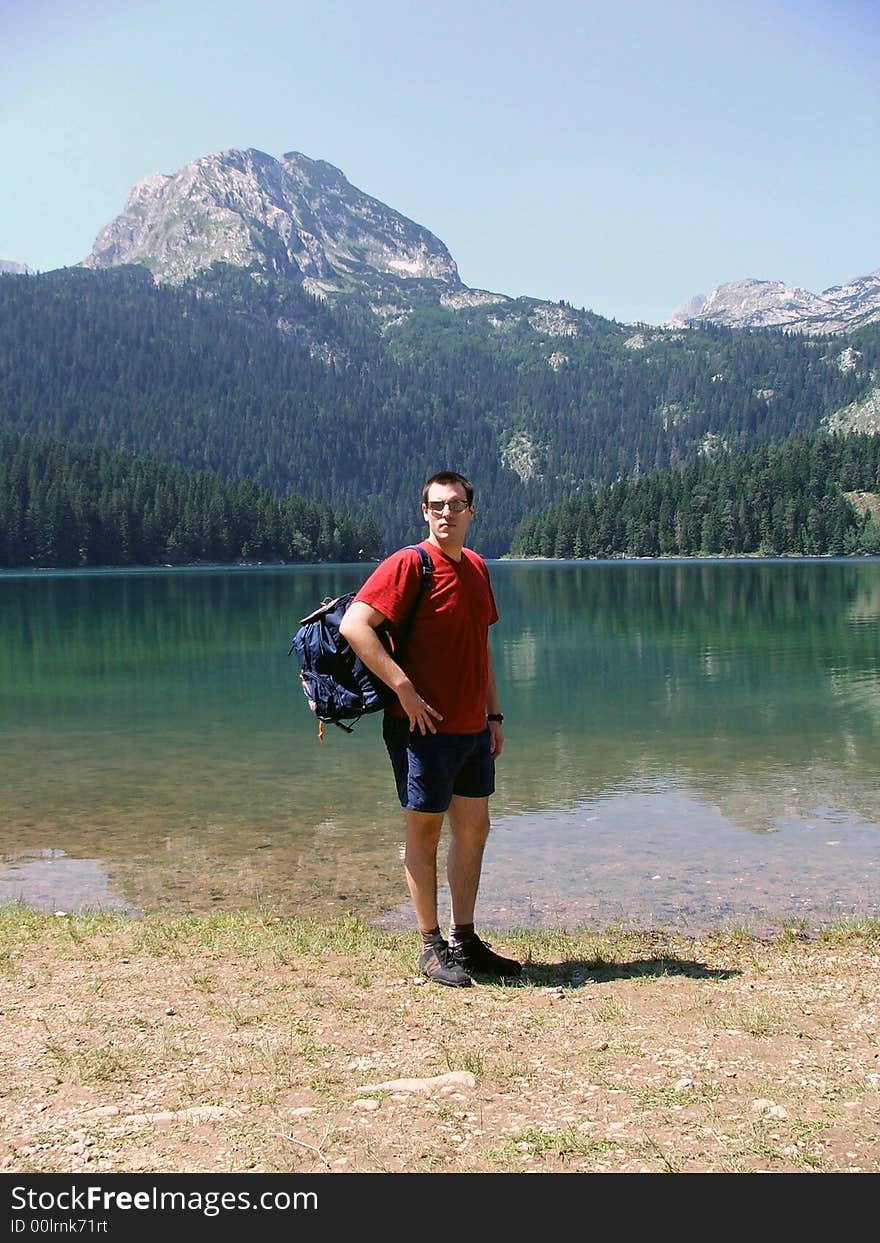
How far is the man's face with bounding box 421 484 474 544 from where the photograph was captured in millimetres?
7469

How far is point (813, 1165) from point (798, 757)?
16.5 m

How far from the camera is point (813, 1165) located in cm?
445

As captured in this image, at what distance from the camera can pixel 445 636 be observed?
7.40 meters

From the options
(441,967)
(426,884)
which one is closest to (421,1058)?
(441,967)

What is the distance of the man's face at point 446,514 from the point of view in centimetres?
747

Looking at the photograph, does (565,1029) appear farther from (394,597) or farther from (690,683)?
(690,683)

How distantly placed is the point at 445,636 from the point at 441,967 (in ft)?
7.88

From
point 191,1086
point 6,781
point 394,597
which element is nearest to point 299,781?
point 6,781

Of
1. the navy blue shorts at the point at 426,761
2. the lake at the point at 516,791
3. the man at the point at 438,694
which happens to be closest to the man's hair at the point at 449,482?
the man at the point at 438,694

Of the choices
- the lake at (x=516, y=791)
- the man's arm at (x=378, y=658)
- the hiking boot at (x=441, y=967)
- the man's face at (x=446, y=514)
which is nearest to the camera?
the man's arm at (x=378, y=658)

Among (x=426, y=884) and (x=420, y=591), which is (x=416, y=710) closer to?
(x=420, y=591)

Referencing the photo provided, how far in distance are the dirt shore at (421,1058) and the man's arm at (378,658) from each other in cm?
196

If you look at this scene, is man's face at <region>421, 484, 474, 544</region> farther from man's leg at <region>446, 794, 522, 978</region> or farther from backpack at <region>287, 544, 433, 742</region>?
man's leg at <region>446, 794, 522, 978</region>

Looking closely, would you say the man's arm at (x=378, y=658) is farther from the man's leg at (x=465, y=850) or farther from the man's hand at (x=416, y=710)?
the man's leg at (x=465, y=850)
